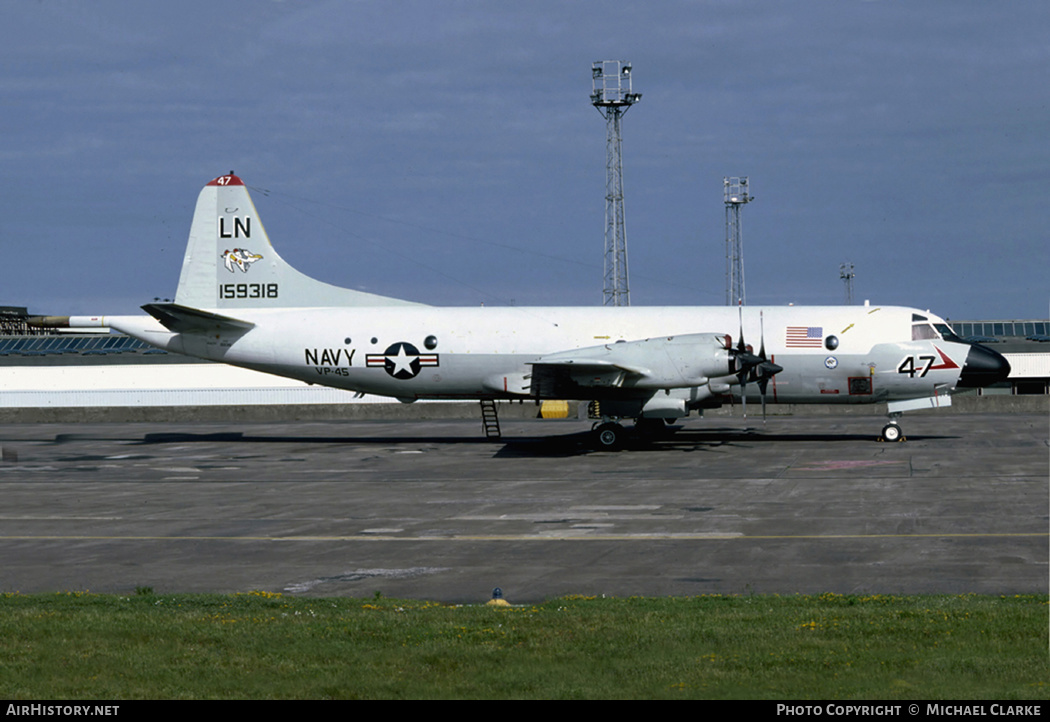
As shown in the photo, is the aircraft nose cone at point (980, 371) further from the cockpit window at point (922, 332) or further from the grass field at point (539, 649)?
the grass field at point (539, 649)

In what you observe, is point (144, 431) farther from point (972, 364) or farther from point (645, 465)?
point (972, 364)

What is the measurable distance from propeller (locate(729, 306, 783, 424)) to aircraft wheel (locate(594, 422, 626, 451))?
4.56 metres

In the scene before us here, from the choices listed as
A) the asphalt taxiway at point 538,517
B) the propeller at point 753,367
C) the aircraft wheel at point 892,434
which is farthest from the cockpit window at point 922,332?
the propeller at point 753,367

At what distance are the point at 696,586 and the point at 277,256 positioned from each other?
30677mm

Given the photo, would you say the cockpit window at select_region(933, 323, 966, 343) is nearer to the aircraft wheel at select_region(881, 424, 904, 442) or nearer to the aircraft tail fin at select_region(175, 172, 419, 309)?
the aircraft wheel at select_region(881, 424, 904, 442)

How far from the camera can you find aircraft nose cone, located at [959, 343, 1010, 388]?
3656 centimetres

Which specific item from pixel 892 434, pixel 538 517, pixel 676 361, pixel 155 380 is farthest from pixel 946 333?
pixel 155 380

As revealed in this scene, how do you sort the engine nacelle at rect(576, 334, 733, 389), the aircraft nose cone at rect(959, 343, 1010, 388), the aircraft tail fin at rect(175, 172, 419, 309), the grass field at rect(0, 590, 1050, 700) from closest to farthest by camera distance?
the grass field at rect(0, 590, 1050, 700), the engine nacelle at rect(576, 334, 733, 389), the aircraft nose cone at rect(959, 343, 1010, 388), the aircraft tail fin at rect(175, 172, 419, 309)

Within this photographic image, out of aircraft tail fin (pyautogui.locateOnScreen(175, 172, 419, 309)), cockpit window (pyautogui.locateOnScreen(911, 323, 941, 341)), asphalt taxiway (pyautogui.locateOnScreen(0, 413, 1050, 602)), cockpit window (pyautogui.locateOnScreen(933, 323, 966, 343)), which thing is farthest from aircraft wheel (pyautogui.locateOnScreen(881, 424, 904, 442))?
aircraft tail fin (pyautogui.locateOnScreen(175, 172, 419, 309))

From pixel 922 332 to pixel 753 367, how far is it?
6701 millimetres

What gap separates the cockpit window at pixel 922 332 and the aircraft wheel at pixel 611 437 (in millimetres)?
11155

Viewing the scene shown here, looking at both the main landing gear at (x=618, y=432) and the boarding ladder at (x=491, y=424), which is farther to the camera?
the boarding ladder at (x=491, y=424)

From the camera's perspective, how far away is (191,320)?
39688 millimetres

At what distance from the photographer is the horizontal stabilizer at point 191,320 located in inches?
1517
